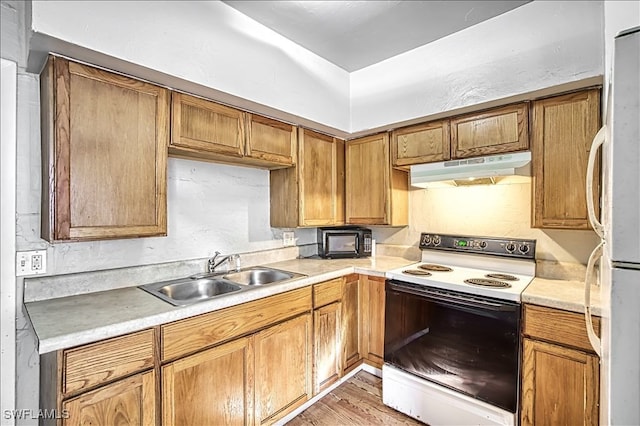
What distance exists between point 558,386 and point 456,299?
626mm

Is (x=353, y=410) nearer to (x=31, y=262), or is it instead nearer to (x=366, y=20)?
(x=31, y=262)

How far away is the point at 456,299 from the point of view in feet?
6.30

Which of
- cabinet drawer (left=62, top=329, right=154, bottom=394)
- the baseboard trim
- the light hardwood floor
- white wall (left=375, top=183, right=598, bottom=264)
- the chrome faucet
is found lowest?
the light hardwood floor

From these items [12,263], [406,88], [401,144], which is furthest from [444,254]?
[12,263]

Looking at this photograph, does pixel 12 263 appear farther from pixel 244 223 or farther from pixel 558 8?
pixel 558 8

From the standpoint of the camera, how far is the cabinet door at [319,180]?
2.55 meters

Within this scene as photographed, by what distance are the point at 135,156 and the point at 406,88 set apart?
6.41 feet

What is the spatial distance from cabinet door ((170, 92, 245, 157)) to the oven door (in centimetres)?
151

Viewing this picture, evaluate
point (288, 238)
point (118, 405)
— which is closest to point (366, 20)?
point (288, 238)

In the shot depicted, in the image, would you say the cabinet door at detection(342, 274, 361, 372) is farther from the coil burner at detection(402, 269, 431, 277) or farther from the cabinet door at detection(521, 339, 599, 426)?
the cabinet door at detection(521, 339, 599, 426)

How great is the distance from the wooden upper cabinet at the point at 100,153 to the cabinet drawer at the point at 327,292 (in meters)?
1.10

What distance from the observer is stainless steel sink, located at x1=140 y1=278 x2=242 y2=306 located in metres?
1.89

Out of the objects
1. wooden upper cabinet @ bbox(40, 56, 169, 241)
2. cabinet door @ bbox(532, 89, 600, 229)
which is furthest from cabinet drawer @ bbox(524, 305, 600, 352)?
wooden upper cabinet @ bbox(40, 56, 169, 241)

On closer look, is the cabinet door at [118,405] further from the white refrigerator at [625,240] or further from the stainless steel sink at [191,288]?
the white refrigerator at [625,240]
